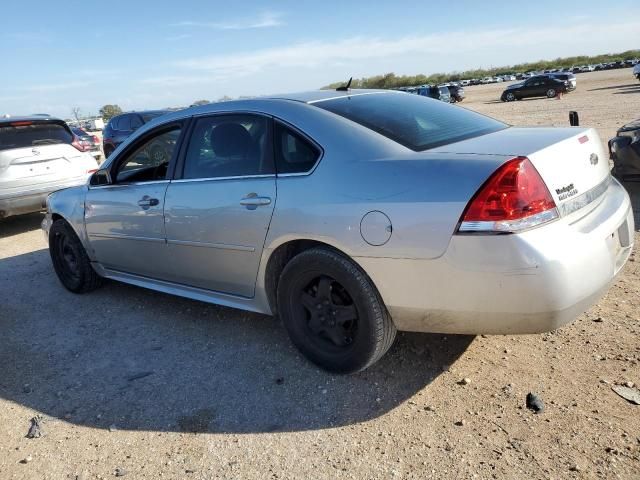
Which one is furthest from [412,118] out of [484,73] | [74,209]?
[484,73]

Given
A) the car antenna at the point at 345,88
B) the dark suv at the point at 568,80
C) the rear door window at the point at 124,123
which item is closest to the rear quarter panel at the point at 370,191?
the car antenna at the point at 345,88

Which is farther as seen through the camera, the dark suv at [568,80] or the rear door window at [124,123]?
the dark suv at [568,80]

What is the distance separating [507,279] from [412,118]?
4.34 feet

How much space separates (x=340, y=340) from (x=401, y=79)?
310ft

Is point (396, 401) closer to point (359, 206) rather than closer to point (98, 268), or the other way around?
point (359, 206)

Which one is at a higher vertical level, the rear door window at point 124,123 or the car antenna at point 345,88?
the car antenna at point 345,88

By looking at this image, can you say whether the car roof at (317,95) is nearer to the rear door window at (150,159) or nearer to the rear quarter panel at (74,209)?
the rear door window at (150,159)

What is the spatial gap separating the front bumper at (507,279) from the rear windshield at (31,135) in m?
6.90

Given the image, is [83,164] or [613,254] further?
[83,164]

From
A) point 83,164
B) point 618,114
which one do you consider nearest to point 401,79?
point 618,114

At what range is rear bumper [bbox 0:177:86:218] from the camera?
24.6 feet

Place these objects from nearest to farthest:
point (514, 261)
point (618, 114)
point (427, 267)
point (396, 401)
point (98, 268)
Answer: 1. point (514, 261)
2. point (427, 267)
3. point (396, 401)
4. point (98, 268)
5. point (618, 114)

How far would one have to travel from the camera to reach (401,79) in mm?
92188

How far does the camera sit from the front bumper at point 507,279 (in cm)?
240
